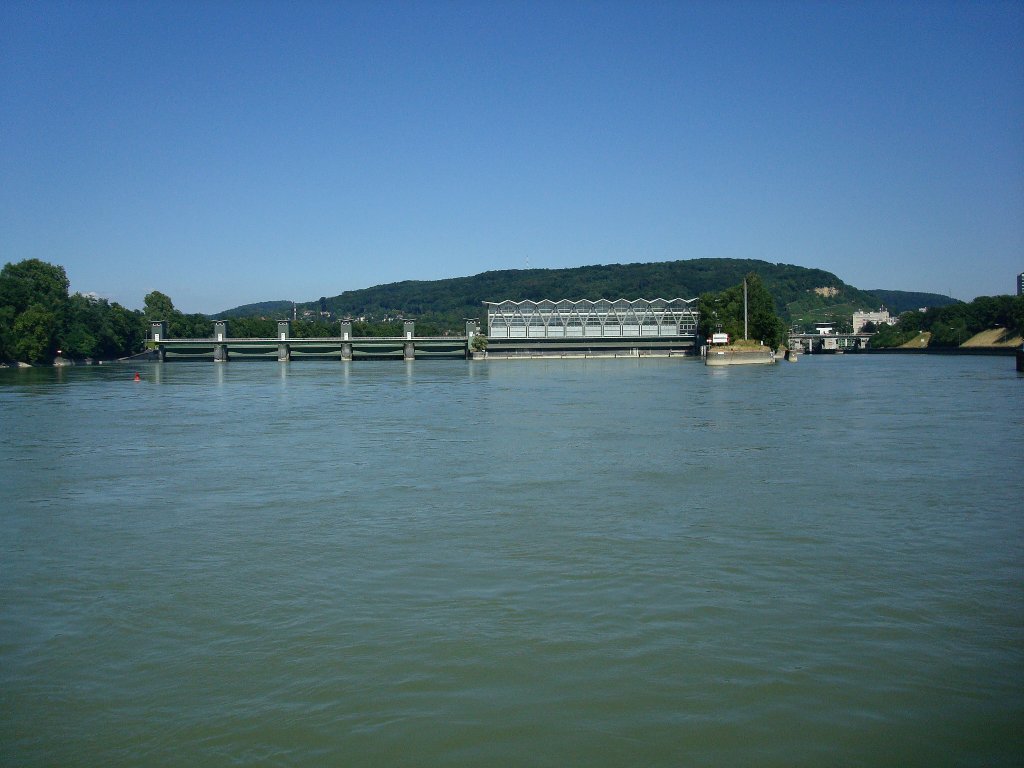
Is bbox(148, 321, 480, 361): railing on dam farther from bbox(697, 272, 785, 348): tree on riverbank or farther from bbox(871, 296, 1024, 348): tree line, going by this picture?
bbox(871, 296, 1024, 348): tree line

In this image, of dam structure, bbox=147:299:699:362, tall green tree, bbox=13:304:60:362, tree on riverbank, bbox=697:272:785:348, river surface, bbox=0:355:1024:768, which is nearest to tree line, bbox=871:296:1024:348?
tree on riverbank, bbox=697:272:785:348

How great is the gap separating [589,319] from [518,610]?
108532 mm

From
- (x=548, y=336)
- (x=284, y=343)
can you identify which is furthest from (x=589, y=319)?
(x=284, y=343)

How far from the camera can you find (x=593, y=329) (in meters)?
115

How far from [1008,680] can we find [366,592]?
5770 mm

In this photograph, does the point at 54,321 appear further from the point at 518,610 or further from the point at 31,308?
the point at 518,610

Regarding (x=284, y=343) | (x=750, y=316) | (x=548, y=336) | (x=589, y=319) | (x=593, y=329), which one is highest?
(x=589, y=319)

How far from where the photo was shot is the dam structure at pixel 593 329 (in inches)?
4449

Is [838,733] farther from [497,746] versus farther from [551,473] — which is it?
[551,473]

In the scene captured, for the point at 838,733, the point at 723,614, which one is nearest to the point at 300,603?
the point at 723,614

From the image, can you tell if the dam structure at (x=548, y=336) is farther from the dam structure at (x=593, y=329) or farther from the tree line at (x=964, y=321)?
the tree line at (x=964, y=321)

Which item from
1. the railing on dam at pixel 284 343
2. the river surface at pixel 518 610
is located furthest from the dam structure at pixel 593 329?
the river surface at pixel 518 610

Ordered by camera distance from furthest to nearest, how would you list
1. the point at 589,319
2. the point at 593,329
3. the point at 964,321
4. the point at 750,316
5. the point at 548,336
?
the point at 964,321, the point at 589,319, the point at 548,336, the point at 593,329, the point at 750,316

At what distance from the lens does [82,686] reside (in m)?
6.80
